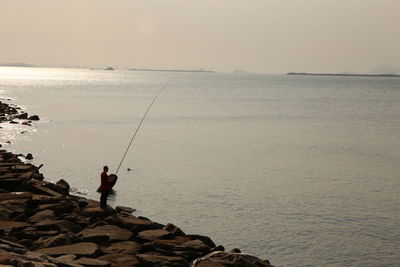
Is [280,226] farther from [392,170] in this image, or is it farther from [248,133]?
[248,133]

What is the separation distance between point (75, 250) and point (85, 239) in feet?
3.44

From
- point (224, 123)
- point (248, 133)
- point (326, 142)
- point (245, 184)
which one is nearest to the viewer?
point (245, 184)

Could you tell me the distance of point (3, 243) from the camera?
30.6ft

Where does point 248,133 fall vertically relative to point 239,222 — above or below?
above

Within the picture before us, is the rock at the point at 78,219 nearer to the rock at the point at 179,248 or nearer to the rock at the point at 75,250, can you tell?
the rock at the point at 75,250

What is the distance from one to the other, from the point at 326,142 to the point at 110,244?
99.6ft

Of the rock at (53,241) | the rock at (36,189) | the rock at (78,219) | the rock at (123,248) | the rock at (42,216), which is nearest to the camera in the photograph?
the rock at (53,241)

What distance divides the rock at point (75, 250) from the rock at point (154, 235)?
1717 millimetres

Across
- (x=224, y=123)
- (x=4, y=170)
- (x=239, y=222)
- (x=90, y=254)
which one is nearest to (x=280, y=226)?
(x=239, y=222)

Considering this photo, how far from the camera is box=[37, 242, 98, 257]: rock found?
10.1 m

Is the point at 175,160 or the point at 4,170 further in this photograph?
the point at 175,160

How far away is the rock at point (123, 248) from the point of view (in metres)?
10.9

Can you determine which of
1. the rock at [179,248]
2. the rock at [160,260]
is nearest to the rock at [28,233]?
the rock at [179,248]

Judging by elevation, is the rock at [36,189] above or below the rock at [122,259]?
above
